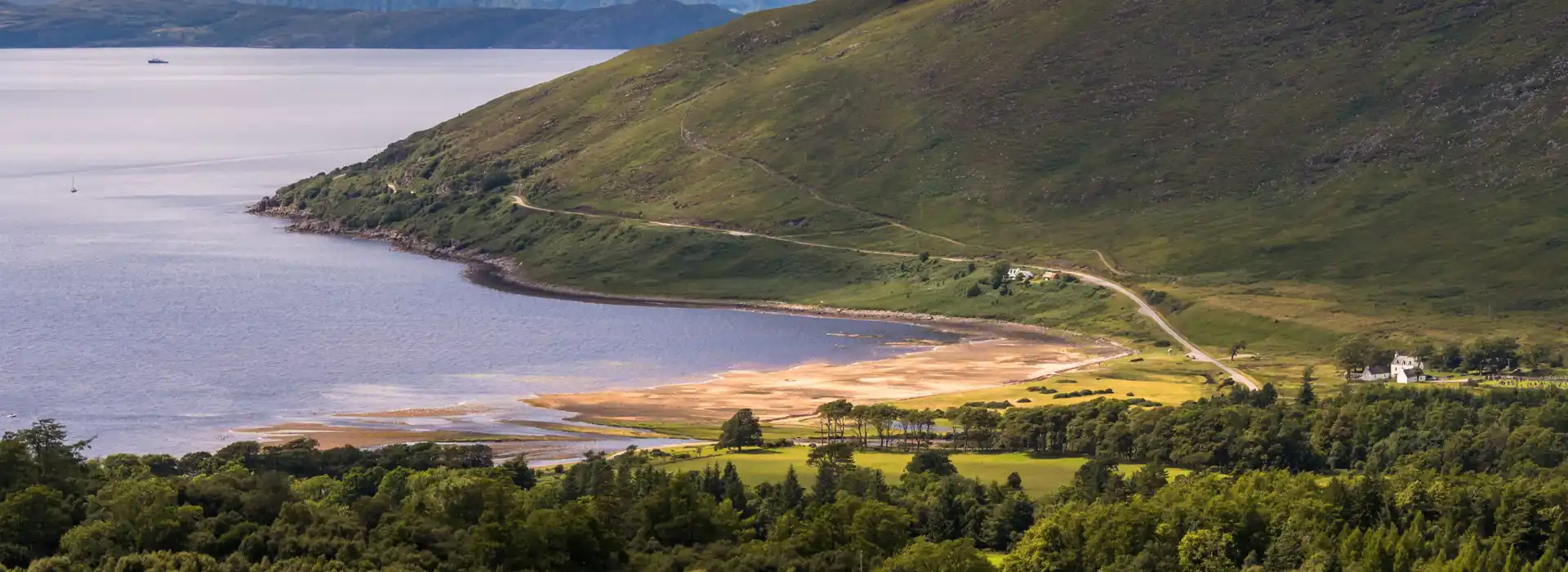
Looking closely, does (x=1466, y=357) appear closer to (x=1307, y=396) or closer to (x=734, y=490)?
(x=1307, y=396)

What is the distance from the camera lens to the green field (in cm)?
12269

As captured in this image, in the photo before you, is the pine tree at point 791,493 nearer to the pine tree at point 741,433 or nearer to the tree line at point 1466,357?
the pine tree at point 741,433

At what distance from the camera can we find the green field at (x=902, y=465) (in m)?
123

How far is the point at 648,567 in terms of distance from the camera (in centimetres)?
8750

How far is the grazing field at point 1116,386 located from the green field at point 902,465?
21628mm

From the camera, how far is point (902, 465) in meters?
129

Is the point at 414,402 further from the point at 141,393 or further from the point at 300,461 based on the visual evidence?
the point at 300,461

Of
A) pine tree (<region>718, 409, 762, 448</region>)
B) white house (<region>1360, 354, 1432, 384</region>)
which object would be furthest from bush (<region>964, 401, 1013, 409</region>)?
white house (<region>1360, 354, 1432, 384</region>)

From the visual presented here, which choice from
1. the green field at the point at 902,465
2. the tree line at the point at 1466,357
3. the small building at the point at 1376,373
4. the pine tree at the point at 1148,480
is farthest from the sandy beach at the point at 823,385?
the pine tree at the point at 1148,480

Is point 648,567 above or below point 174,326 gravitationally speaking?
below

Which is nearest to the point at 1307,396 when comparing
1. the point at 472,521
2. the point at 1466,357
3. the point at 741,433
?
the point at 1466,357

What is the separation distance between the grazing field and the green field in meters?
21.6

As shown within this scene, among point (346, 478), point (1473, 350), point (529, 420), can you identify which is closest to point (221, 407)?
point (529, 420)

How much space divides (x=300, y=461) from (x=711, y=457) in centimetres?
2774
